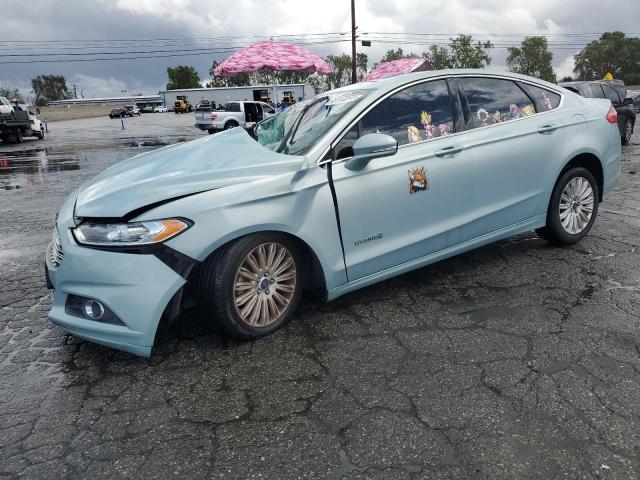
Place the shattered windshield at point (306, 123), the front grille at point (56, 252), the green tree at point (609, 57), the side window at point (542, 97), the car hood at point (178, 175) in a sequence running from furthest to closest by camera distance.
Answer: the green tree at point (609, 57) → the side window at point (542, 97) → the shattered windshield at point (306, 123) → the front grille at point (56, 252) → the car hood at point (178, 175)

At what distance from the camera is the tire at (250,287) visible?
9.37 ft

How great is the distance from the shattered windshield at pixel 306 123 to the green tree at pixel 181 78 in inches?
4682

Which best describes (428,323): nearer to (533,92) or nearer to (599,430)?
(599,430)

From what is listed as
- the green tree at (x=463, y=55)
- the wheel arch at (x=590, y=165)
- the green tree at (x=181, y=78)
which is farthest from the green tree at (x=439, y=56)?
the wheel arch at (x=590, y=165)

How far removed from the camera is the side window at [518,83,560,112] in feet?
14.0

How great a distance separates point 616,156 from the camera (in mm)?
4699

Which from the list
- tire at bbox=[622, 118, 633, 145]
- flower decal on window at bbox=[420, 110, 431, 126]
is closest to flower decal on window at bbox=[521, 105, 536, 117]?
flower decal on window at bbox=[420, 110, 431, 126]

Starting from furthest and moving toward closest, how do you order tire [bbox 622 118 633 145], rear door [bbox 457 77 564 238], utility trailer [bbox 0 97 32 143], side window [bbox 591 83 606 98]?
utility trailer [bbox 0 97 32 143], tire [bbox 622 118 633 145], side window [bbox 591 83 606 98], rear door [bbox 457 77 564 238]

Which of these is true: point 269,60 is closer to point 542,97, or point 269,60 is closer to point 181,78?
point 542,97

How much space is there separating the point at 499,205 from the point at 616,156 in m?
1.63

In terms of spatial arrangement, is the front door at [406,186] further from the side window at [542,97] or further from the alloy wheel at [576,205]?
the alloy wheel at [576,205]

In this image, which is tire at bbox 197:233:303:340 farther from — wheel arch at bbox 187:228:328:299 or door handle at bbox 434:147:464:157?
door handle at bbox 434:147:464:157

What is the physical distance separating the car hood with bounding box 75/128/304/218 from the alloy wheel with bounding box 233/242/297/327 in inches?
17.6

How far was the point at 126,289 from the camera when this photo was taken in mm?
2650
